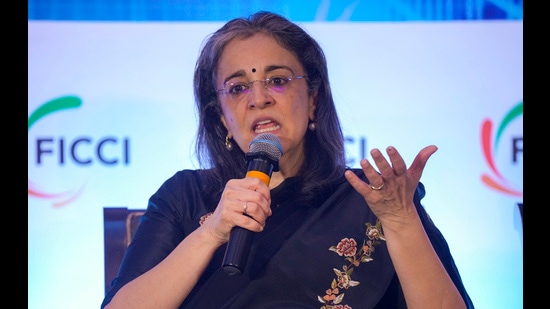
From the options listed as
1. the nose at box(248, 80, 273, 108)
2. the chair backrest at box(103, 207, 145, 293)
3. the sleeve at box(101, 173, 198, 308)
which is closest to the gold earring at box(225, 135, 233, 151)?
the sleeve at box(101, 173, 198, 308)

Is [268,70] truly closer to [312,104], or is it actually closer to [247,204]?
[312,104]

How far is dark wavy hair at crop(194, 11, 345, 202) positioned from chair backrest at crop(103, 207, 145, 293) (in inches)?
19.3

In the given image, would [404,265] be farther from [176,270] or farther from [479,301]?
[479,301]

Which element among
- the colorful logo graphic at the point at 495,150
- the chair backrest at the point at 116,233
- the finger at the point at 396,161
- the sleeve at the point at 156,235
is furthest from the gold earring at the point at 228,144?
the colorful logo graphic at the point at 495,150

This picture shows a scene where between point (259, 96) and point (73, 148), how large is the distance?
117cm

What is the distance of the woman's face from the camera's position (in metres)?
2.05

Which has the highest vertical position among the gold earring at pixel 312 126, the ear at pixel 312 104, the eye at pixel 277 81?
the eye at pixel 277 81

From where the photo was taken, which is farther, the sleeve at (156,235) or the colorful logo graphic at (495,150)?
the colorful logo graphic at (495,150)

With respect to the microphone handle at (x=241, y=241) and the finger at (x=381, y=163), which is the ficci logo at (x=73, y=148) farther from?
the finger at (x=381, y=163)

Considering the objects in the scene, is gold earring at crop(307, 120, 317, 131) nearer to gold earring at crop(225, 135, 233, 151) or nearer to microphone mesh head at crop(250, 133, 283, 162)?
gold earring at crop(225, 135, 233, 151)

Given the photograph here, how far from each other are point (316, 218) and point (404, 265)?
396 mm

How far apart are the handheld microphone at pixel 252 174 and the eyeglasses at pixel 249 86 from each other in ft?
0.77

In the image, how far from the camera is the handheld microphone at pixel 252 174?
1579mm
